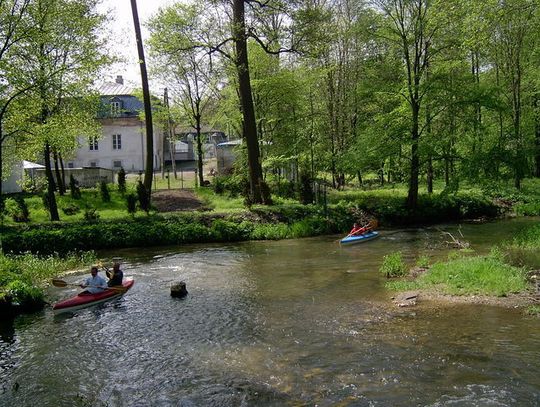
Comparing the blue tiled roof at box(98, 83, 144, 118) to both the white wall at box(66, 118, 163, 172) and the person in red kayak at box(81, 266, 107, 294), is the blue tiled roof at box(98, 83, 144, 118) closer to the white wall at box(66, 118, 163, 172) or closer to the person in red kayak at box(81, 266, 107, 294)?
the white wall at box(66, 118, 163, 172)

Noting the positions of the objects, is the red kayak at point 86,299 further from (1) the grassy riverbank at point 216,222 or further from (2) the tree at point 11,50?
(2) the tree at point 11,50

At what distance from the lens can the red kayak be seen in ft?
43.0

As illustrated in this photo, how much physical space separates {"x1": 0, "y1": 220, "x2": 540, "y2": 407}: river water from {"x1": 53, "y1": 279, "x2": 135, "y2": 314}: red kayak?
222 millimetres

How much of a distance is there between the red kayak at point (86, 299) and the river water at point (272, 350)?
0.73 ft

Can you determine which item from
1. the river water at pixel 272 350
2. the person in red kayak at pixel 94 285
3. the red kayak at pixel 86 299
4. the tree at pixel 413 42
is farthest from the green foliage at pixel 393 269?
the tree at pixel 413 42

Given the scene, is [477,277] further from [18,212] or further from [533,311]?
[18,212]

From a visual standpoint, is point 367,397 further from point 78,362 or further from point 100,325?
point 100,325

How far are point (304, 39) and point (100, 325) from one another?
17.8m

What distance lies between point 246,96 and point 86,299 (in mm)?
15392

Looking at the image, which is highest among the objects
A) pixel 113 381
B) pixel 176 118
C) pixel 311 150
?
pixel 176 118

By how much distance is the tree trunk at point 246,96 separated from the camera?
79.7ft

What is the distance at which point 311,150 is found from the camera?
110ft

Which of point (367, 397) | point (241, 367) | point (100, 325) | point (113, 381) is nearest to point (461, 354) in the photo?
point (367, 397)

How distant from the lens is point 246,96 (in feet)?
85.3
